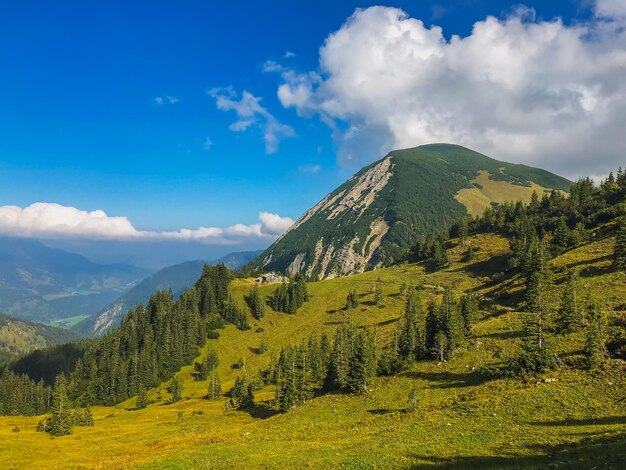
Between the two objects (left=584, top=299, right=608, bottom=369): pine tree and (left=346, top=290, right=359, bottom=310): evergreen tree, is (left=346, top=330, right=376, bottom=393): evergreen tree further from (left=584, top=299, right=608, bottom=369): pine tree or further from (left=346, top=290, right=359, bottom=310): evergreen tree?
(left=346, top=290, right=359, bottom=310): evergreen tree

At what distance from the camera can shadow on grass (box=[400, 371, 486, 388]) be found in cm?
5544

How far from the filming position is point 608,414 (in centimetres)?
3566

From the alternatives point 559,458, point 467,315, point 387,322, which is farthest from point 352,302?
point 559,458

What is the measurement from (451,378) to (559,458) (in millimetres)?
33906

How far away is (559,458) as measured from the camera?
2697 centimetres

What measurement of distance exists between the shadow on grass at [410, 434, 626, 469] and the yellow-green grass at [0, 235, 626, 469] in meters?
0.09

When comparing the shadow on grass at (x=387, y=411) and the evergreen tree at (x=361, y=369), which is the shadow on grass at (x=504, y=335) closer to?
the evergreen tree at (x=361, y=369)

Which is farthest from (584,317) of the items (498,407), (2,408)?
(2,408)

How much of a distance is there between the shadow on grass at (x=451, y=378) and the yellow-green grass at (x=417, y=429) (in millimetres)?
352

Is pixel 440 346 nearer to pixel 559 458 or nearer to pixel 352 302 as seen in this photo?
pixel 559 458

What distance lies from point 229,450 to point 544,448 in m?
32.1

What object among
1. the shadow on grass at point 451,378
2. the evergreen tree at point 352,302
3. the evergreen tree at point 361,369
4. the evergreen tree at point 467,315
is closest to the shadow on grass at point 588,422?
the shadow on grass at point 451,378

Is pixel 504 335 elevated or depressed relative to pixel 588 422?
elevated

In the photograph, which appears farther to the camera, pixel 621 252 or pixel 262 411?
pixel 621 252
